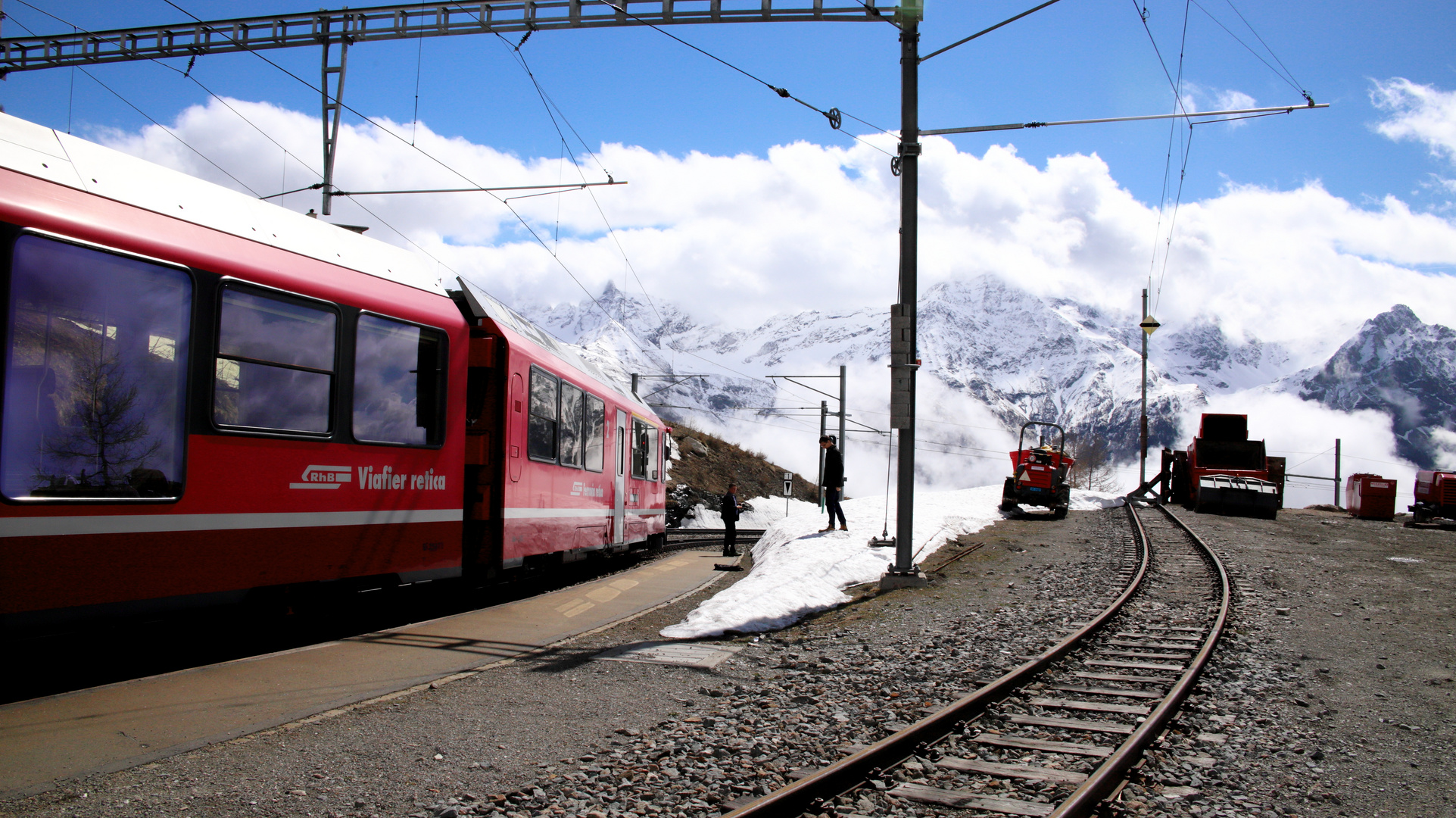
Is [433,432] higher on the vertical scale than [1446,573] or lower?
higher

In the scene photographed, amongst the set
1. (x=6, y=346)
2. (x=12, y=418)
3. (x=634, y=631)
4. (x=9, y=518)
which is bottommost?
(x=634, y=631)

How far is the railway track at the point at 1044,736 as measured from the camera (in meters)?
4.07

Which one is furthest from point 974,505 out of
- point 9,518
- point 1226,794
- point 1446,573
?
point 9,518

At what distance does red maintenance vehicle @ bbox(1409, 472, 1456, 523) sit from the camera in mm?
26375

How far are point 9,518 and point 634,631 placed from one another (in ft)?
16.3

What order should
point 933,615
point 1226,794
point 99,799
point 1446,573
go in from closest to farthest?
point 99,799 → point 1226,794 → point 933,615 → point 1446,573

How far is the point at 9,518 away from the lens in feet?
16.4

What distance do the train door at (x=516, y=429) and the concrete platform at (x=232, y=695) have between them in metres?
1.58

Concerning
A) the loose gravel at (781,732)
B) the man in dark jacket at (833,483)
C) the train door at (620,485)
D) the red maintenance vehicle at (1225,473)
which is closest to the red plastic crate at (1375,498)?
the red maintenance vehicle at (1225,473)

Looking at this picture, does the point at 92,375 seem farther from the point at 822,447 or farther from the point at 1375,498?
the point at 1375,498

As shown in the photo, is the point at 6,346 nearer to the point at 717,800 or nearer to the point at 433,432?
the point at 433,432

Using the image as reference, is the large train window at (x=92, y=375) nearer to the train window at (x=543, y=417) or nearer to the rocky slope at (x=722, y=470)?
the train window at (x=543, y=417)

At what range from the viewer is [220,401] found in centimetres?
623

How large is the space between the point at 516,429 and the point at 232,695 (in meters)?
4.29
